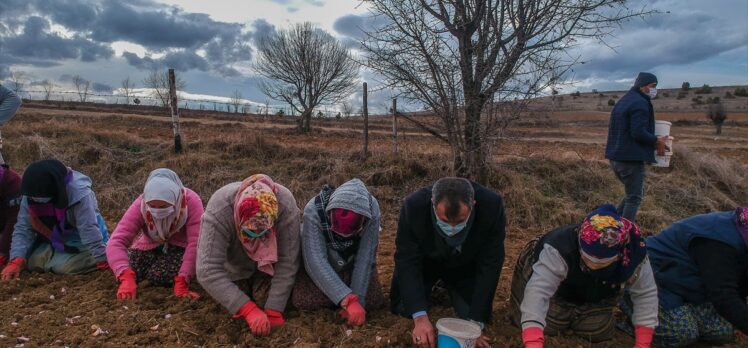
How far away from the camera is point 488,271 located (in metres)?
2.88

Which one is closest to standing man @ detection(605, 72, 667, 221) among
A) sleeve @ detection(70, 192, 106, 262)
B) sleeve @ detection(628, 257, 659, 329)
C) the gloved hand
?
sleeve @ detection(628, 257, 659, 329)

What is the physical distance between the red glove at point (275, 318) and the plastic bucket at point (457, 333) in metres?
0.99

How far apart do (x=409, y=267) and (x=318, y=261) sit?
0.56 m

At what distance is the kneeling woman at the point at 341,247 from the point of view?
2903 millimetres

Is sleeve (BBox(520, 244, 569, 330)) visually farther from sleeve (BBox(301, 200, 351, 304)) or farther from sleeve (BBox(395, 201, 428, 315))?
sleeve (BBox(301, 200, 351, 304))

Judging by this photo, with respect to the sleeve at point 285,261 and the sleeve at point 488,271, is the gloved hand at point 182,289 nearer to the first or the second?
the sleeve at point 285,261

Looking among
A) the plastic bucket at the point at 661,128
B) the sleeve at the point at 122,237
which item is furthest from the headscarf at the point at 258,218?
the plastic bucket at the point at 661,128

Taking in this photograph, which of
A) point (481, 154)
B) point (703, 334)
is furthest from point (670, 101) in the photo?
point (703, 334)

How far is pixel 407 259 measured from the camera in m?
2.88

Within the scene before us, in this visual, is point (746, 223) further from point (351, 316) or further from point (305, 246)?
point (305, 246)

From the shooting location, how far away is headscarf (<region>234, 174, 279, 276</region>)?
2691 millimetres

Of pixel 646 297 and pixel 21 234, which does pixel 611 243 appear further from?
pixel 21 234

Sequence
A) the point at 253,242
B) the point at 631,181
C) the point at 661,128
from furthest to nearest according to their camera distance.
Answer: the point at 661,128, the point at 631,181, the point at 253,242

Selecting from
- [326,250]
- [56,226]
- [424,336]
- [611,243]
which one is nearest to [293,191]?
[56,226]
